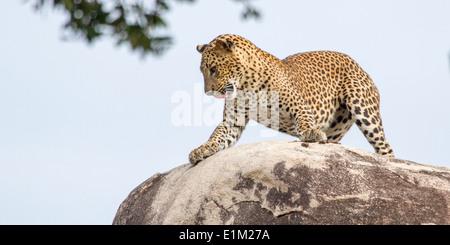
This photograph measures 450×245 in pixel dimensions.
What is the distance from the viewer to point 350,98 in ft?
42.3

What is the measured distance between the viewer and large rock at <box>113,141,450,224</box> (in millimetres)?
9289

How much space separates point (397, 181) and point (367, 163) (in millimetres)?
462

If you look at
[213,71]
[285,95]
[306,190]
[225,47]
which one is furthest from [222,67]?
[306,190]

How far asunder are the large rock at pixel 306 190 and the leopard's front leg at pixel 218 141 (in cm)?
47

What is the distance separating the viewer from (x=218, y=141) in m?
11.6

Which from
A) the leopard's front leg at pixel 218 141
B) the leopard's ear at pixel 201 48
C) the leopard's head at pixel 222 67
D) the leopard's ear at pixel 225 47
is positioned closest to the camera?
the leopard's front leg at pixel 218 141

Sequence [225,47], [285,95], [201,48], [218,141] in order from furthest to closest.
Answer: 1. [201,48]
2. [285,95]
3. [225,47]
4. [218,141]

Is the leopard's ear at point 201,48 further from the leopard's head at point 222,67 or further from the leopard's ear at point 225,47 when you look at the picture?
the leopard's ear at point 225,47

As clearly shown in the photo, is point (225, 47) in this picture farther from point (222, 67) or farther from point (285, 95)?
point (285, 95)

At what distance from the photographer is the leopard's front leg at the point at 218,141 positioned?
11.0 meters

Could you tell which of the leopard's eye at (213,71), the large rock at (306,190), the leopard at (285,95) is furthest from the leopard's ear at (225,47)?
the large rock at (306,190)

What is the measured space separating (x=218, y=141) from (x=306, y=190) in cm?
253
